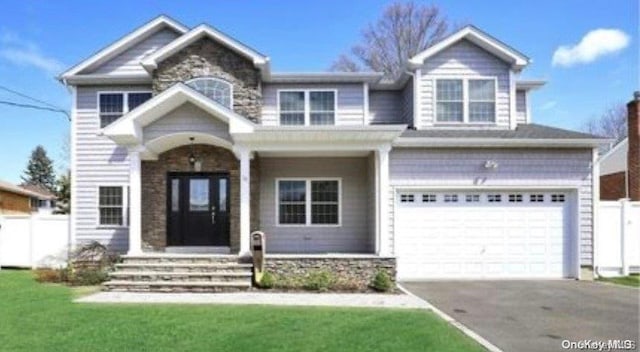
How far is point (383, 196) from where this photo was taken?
572 inches

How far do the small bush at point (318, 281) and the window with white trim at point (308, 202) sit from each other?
395 centimetres

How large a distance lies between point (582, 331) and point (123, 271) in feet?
32.8

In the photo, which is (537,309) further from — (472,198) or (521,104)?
(521,104)

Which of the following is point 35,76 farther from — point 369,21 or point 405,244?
point 369,21

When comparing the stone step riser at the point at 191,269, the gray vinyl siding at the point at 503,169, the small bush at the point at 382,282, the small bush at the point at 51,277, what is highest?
the gray vinyl siding at the point at 503,169

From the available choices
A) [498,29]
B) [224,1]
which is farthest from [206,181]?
[498,29]

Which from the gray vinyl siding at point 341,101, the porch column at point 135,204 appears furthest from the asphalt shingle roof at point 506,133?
the porch column at point 135,204

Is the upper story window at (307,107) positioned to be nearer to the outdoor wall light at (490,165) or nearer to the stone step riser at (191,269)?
the outdoor wall light at (490,165)

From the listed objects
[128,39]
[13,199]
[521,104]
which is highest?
[128,39]

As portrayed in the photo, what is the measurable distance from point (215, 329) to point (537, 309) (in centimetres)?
618

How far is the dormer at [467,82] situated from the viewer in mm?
17406

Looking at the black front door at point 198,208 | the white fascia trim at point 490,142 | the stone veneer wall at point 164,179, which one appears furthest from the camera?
the black front door at point 198,208

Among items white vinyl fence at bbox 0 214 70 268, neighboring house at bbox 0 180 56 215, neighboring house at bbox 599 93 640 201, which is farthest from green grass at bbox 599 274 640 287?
neighboring house at bbox 0 180 56 215

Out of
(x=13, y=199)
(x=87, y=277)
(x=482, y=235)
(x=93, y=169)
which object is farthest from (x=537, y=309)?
(x=13, y=199)
